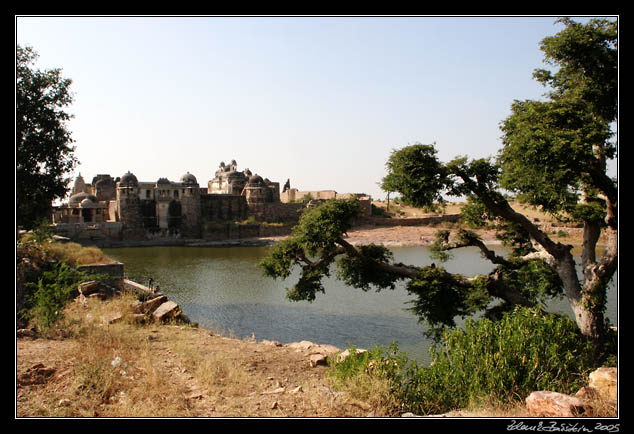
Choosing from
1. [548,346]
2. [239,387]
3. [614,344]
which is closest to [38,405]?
[239,387]

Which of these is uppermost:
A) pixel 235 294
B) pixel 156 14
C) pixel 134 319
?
pixel 156 14

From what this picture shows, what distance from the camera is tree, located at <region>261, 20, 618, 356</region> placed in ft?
26.3

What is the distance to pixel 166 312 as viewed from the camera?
9273 mm

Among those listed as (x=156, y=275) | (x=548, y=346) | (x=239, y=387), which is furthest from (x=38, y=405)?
(x=156, y=275)

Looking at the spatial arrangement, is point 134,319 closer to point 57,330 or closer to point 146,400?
point 57,330

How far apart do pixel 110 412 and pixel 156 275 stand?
17912 mm

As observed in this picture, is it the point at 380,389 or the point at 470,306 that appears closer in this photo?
the point at 380,389

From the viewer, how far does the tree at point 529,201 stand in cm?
803

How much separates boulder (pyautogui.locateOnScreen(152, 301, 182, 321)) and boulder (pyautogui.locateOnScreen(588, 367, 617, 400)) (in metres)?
7.31

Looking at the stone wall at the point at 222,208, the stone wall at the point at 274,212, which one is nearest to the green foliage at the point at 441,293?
the stone wall at the point at 222,208

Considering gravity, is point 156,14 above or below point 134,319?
above

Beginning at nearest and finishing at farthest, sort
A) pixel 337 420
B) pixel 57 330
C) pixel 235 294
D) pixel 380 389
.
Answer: pixel 337 420 → pixel 380 389 → pixel 57 330 → pixel 235 294

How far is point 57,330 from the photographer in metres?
7.23

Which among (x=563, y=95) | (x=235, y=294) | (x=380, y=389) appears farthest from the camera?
(x=235, y=294)
